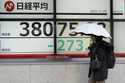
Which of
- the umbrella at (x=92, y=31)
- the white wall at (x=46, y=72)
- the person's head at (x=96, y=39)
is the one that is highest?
the umbrella at (x=92, y=31)

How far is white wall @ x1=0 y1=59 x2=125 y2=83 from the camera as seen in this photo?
10.7 meters

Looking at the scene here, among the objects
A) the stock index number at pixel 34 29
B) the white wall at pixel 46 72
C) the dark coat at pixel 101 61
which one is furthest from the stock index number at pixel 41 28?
the dark coat at pixel 101 61

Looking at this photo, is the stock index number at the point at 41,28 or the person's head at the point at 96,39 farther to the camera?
the stock index number at the point at 41,28

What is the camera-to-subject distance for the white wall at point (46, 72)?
10.7m

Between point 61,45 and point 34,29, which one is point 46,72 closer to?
point 61,45

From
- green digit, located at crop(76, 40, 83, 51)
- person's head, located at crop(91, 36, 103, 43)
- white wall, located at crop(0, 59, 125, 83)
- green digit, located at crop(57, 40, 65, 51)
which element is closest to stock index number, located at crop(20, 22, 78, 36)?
green digit, located at crop(57, 40, 65, 51)

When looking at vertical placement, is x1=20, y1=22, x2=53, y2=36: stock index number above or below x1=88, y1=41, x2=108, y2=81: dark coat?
above

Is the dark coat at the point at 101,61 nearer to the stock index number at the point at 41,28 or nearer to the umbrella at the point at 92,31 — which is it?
the umbrella at the point at 92,31

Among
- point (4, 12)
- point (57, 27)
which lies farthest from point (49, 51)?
point (4, 12)

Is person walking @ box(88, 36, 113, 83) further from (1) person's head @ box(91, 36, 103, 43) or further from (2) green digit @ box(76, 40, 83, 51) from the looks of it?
(2) green digit @ box(76, 40, 83, 51)

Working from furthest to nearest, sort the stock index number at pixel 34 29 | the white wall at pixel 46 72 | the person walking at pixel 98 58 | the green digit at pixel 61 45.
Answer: the green digit at pixel 61 45, the stock index number at pixel 34 29, the white wall at pixel 46 72, the person walking at pixel 98 58

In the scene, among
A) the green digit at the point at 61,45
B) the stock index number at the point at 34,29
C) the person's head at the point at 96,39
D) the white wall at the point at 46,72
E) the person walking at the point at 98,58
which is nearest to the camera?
the person walking at the point at 98,58

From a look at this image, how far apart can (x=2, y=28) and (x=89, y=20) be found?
6.78 ft

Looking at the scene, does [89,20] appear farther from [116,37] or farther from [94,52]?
[94,52]
